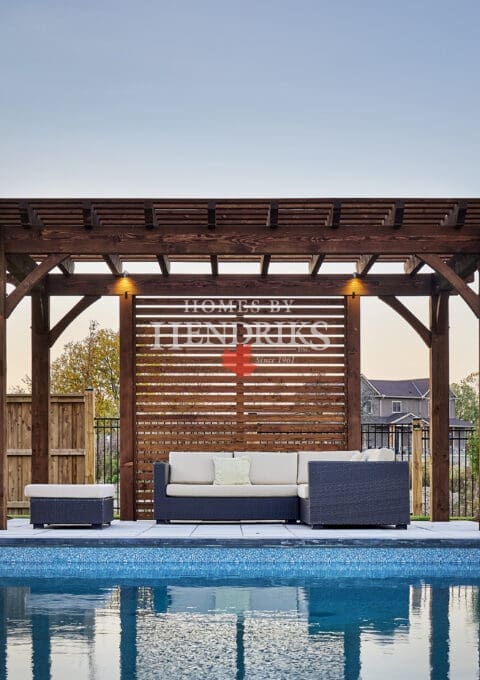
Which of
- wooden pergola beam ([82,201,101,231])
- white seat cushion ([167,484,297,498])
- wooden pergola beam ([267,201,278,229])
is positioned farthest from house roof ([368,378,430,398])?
wooden pergola beam ([82,201,101,231])

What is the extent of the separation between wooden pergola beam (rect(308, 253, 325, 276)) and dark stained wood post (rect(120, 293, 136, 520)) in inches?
84.5

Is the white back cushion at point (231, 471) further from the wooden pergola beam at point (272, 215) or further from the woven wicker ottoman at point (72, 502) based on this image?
the wooden pergola beam at point (272, 215)

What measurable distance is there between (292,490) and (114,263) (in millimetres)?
3170

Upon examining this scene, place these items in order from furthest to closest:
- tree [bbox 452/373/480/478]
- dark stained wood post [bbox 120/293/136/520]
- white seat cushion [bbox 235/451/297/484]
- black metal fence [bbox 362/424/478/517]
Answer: tree [bbox 452/373/480/478] → black metal fence [bbox 362/424/478/517] → dark stained wood post [bbox 120/293/136/520] → white seat cushion [bbox 235/451/297/484]

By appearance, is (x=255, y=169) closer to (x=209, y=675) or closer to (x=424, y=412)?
(x=209, y=675)

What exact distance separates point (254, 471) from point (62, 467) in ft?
9.10

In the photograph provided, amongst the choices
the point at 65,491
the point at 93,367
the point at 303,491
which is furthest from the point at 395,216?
the point at 93,367

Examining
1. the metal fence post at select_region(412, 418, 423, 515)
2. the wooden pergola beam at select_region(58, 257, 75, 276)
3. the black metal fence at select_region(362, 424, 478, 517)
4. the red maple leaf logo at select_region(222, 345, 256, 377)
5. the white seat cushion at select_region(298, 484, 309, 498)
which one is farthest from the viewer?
the black metal fence at select_region(362, 424, 478, 517)

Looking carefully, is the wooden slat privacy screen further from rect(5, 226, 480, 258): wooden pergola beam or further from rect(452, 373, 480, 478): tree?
rect(452, 373, 480, 478): tree

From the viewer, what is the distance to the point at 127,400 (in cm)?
1155

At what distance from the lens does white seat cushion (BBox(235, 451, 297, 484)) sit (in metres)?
11.0

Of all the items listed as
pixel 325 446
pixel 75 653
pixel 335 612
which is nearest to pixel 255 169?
pixel 325 446

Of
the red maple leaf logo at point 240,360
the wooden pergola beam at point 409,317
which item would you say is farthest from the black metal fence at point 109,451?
the wooden pergola beam at point 409,317

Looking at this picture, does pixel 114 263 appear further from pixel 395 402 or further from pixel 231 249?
pixel 395 402
